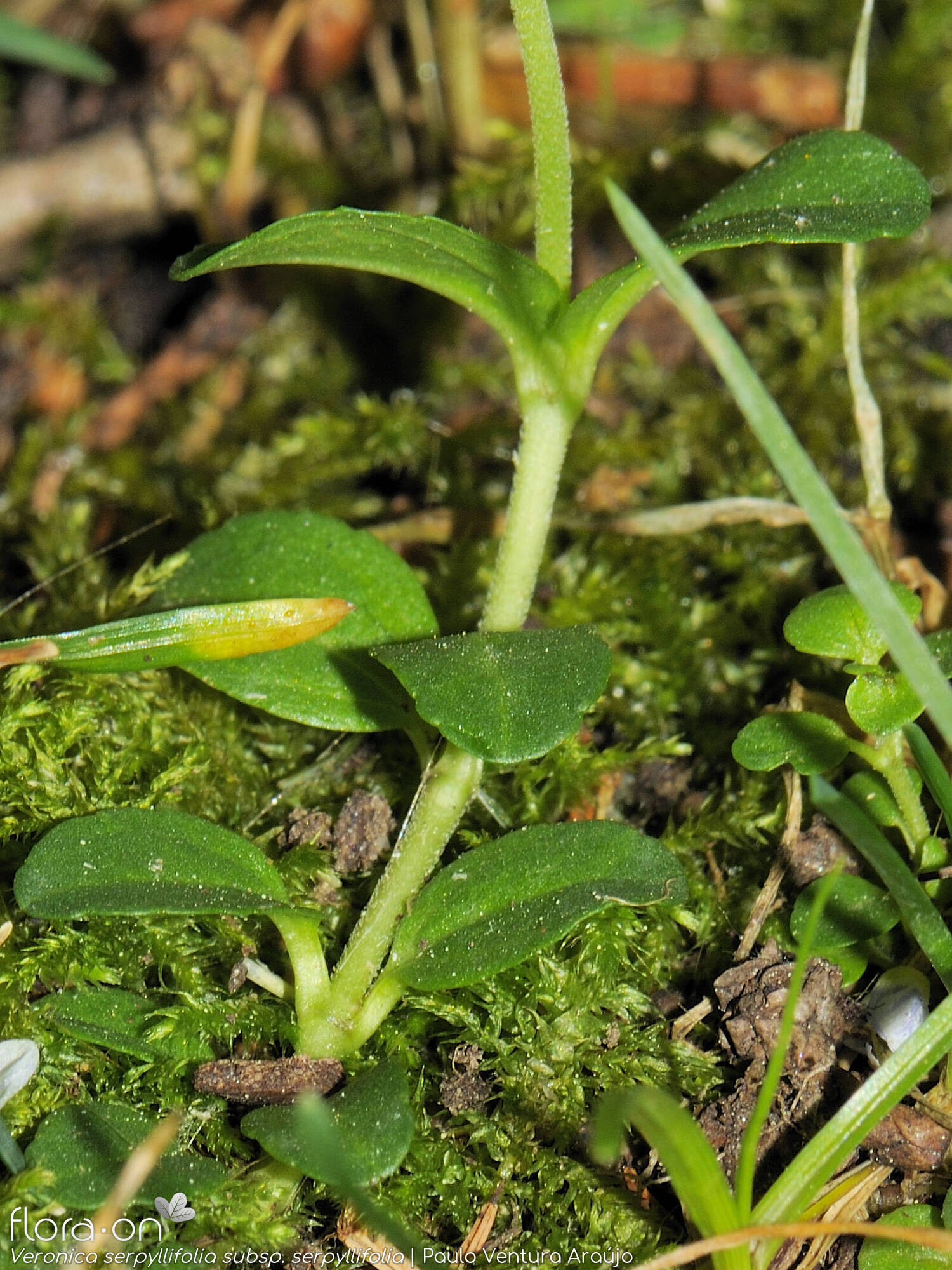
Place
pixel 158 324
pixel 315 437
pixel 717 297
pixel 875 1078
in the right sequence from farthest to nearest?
pixel 158 324
pixel 717 297
pixel 315 437
pixel 875 1078

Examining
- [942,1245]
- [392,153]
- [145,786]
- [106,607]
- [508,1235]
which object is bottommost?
[508,1235]

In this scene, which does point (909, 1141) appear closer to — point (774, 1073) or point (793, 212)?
point (774, 1073)

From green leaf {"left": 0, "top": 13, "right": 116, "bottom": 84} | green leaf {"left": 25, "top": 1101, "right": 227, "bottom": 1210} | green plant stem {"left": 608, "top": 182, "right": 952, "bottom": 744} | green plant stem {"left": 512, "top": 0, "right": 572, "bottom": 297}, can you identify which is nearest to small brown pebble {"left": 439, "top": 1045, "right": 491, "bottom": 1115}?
green leaf {"left": 25, "top": 1101, "right": 227, "bottom": 1210}

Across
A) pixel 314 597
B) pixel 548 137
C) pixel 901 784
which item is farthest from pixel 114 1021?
pixel 548 137

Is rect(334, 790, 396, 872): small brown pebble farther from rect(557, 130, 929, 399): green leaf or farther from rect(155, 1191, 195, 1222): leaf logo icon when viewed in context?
rect(557, 130, 929, 399): green leaf

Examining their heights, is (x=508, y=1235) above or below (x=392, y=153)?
below

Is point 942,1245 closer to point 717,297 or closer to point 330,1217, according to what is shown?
point 330,1217

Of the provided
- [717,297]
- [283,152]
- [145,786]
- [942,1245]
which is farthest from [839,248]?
[942,1245]

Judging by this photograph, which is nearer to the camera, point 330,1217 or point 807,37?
point 330,1217

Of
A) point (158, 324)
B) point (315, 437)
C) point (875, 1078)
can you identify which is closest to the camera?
Answer: point (875, 1078)
